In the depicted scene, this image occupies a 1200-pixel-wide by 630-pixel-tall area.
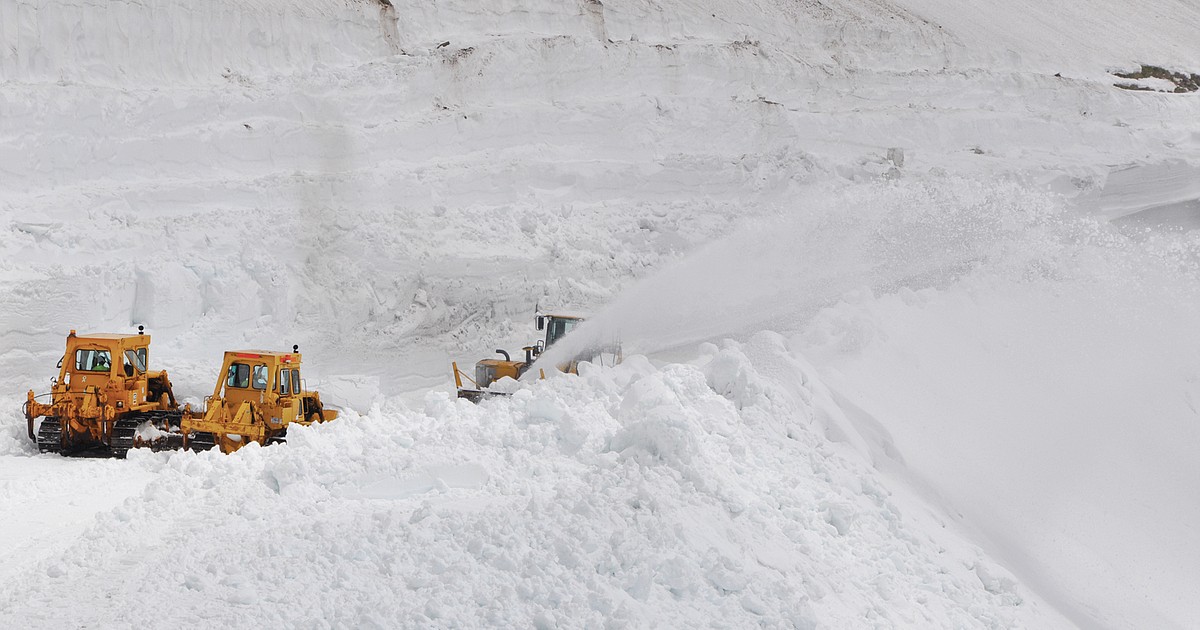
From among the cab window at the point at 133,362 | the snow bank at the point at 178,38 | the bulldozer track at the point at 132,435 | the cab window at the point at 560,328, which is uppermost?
the snow bank at the point at 178,38

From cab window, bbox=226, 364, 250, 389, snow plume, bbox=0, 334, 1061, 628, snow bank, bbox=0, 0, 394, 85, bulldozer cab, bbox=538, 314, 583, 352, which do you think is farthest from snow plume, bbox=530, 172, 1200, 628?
snow bank, bbox=0, 0, 394, 85

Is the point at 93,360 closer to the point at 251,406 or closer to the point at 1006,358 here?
the point at 251,406

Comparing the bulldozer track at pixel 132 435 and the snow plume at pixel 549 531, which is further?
the bulldozer track at pixel 132 435

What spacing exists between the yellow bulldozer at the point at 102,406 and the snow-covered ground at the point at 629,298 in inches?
35.5

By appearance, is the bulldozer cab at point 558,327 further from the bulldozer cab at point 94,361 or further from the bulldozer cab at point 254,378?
the bulldozer cab at point 94,361

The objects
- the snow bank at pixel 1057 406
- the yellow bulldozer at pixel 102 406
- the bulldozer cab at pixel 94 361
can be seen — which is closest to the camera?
the snow bank at pixel 1057 406

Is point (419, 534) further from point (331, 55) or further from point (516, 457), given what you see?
point (331, 55)

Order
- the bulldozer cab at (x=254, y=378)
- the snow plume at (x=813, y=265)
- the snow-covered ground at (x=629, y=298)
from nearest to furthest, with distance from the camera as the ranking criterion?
the snow-covered ground at (x=629, y=298) → the bulldozer cab at (x=254, y=378) → the snow plume at (x=813, y=265)

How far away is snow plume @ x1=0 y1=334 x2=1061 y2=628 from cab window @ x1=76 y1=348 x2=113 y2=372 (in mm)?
4827

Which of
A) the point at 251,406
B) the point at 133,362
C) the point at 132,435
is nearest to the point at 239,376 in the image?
the point at 251,406

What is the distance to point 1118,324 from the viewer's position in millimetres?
10312

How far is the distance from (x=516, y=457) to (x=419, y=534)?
142 cm

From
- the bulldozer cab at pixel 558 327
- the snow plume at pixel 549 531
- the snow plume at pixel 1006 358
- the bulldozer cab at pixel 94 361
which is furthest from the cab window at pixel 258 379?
the snow plume at pixel 549 531

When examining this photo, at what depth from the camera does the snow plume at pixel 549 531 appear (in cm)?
476
